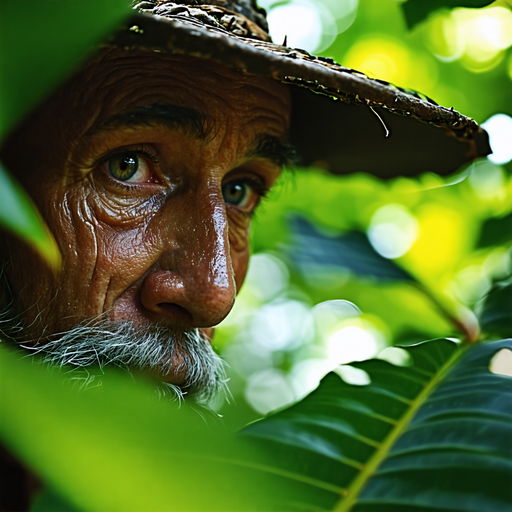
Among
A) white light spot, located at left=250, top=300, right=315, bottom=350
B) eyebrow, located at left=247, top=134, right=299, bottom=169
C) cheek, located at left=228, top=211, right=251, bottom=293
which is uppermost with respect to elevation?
eyebrow, located at left=247, top=134, right=299, bottom=169

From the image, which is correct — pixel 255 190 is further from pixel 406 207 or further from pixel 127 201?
pixel 406 207

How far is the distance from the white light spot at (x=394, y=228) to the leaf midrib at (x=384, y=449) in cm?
151

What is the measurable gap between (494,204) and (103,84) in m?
1.71

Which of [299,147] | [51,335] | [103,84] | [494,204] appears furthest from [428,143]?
[51,335]

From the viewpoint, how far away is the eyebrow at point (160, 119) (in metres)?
1.05

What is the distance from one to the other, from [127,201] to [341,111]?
2.61 feet

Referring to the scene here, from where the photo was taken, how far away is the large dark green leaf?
161cm

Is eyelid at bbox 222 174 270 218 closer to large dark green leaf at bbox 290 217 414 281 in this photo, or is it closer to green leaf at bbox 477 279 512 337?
large dark green leaf at bbox 290 217 414 281

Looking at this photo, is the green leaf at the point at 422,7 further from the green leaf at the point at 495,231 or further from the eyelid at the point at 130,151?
the green leaf at the point at 495,231

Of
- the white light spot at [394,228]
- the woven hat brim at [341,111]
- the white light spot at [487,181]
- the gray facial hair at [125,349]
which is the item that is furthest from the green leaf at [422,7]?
the white light spot at [394,228]

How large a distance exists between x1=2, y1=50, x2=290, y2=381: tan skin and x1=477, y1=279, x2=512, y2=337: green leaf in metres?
0.68

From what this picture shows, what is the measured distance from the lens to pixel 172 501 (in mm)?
386

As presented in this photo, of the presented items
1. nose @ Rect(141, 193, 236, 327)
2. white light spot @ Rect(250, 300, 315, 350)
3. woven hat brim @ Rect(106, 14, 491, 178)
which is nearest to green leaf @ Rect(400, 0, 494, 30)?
woven hat brim @ Rect(106, 14, 491, 178)

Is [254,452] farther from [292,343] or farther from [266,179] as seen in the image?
[292,343]
